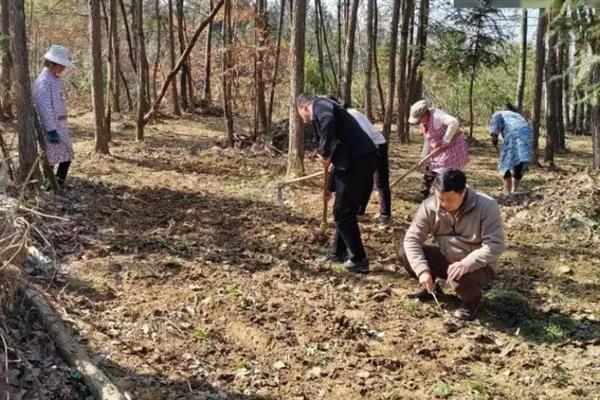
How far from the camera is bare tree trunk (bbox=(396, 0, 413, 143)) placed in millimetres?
14539

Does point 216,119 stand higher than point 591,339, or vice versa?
point 216,119

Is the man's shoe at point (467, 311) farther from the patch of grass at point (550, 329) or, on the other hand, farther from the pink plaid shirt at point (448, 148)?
the pink plaid shirt at point (448, 148)

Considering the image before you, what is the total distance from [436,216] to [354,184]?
105 centimetres

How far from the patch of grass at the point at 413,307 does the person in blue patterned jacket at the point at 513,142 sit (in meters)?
4.19

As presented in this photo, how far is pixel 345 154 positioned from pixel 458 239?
137 cm

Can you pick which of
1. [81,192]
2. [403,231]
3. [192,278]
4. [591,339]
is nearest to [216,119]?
[81,192]

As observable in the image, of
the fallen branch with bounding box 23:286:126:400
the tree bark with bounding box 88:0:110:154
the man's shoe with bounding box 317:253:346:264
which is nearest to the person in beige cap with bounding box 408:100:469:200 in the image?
the man's shoe with bounding box 317:253:346:264

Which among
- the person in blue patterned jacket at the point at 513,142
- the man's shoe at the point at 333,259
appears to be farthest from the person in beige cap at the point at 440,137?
the man's shoe at the point at 333,259

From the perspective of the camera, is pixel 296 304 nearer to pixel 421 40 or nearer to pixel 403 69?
pixel 403 69

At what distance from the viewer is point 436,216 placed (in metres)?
4.84

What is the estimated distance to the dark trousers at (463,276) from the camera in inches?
186

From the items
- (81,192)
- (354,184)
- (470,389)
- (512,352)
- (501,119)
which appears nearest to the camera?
(470,389)

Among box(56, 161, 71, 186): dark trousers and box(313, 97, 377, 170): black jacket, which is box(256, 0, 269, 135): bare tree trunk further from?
box(313, 97, 377, 170): black jacket

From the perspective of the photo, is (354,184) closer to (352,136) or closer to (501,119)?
(352,136)
